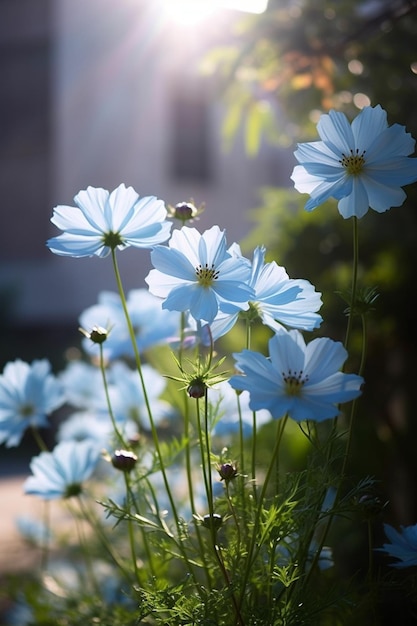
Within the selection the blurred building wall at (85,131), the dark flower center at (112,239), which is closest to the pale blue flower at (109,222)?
the dark flower center at (112,239)

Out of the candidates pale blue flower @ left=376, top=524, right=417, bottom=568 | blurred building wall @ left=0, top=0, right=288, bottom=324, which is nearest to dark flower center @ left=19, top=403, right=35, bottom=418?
pale blue flower @ left=376, top=524, right=417, bottom=568

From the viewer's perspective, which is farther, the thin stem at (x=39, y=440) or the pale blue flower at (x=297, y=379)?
the thin stem at (x=39, y=440)

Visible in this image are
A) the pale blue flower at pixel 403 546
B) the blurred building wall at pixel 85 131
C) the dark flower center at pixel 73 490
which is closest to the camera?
the pale blue flower at pixel 403 546

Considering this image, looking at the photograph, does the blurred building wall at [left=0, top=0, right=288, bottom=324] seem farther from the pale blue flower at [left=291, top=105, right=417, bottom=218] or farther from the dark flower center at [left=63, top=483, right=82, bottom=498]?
the pale blue flower at [left=291, top=105, right=417, bottom=218]

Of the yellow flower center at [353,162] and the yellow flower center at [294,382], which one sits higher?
the yellow flower center at [353,162]

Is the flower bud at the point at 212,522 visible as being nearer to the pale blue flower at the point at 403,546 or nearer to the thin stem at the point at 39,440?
the pale blue flower at the point at 403,546

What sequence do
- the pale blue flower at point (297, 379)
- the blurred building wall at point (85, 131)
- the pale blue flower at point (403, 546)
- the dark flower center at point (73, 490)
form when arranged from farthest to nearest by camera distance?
the blurred building wall at point (85, 131) → the dark flower center at point (73, 490) → the pale blue flower at point (403, 546) → the pale blue flower at point (297, 379)

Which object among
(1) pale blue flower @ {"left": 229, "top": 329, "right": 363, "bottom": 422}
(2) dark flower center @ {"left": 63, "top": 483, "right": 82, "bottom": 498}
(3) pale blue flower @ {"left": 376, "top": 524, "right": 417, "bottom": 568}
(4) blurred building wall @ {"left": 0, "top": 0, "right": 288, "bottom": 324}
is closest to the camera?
(1) pale blue flower @ {"left": 229, "top": 329, "right": 363, "bottom": 422}
